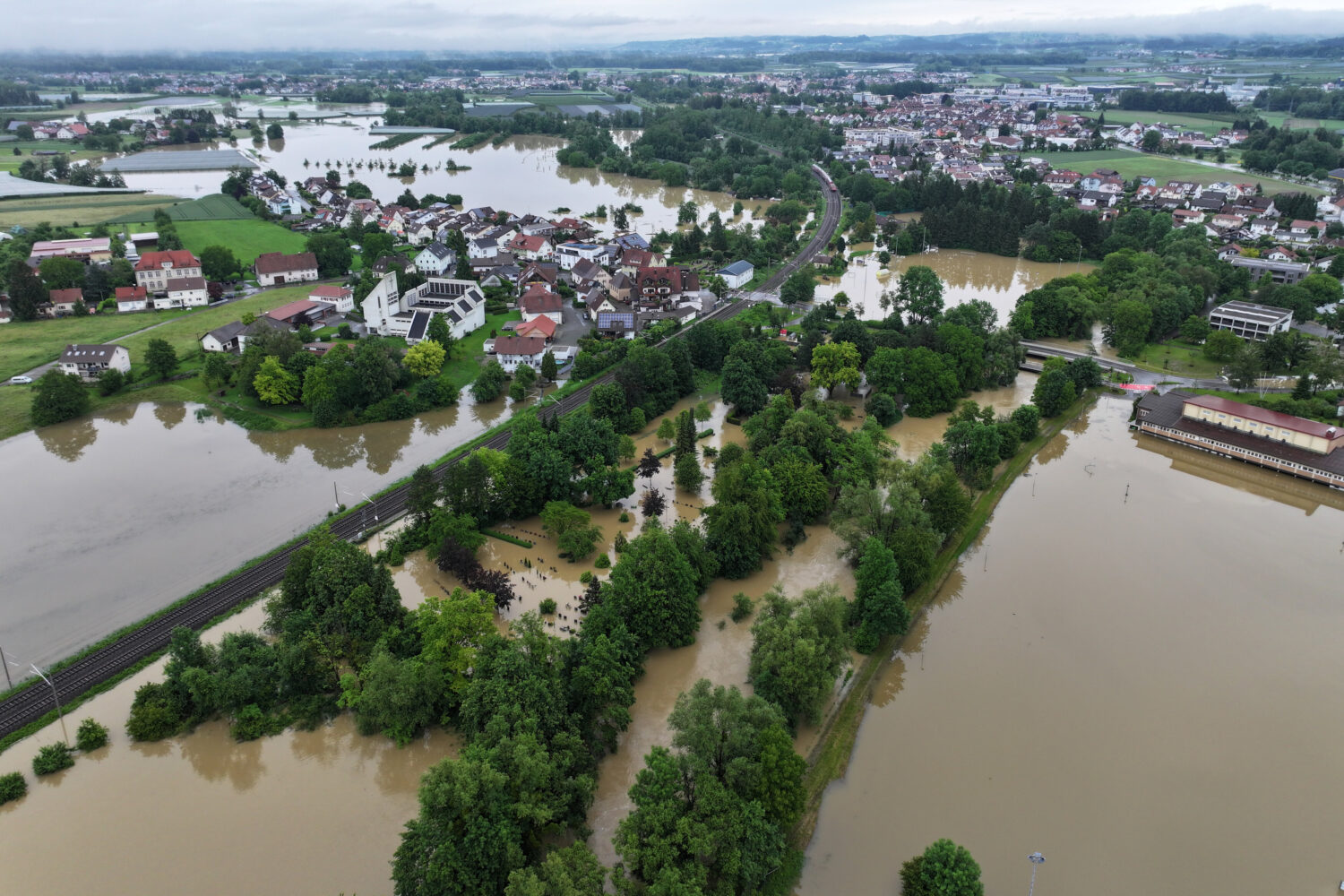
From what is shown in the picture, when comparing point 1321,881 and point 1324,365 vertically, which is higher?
point 1324,365

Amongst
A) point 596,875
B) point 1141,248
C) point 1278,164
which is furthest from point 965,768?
point 1278,164

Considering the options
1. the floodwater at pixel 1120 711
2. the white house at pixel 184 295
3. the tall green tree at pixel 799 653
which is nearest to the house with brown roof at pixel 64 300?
the white house at pixel 184 295

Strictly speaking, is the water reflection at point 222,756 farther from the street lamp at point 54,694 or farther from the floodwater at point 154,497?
the floodwater at point 154,497

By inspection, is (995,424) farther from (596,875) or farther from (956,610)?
(596,875)

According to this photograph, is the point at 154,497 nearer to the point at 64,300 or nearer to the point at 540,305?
the point at 540,305

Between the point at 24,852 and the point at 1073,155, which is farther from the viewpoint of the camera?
the point at 1073,155

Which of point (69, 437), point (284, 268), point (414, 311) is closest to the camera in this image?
point (69, 437)

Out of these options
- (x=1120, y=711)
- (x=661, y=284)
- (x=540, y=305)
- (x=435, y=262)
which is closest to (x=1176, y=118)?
(x=661, y=284)
